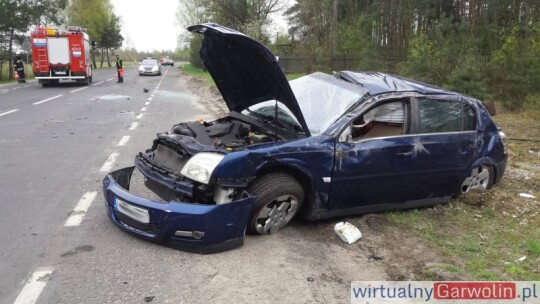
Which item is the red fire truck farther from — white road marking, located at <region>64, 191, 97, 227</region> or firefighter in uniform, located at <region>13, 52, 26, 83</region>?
white road marking, located at <region>64, 191, 97, 227</region>

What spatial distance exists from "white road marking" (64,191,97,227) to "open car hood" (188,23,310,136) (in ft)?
6.27

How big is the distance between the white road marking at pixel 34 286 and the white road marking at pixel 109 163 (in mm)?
3171

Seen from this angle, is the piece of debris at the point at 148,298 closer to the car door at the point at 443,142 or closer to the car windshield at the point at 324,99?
the car windshield at the point at 324,99

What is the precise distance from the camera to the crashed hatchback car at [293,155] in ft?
12.8

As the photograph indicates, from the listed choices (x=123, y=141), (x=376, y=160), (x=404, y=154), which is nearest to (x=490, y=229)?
(x=404, y=154)

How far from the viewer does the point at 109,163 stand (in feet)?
23.0

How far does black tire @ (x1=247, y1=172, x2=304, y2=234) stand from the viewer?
4.12 m

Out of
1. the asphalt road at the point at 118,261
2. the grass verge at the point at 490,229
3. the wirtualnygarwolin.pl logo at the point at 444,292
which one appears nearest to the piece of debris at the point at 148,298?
the asphalt road at the point at 118,261

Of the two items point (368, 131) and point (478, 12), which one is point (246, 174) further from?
point (478, 12)

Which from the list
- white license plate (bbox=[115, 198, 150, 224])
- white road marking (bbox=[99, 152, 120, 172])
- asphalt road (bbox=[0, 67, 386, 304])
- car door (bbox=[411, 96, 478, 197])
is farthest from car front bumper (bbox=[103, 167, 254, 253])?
white road marking (bbox=[99, 152, 120, 172])

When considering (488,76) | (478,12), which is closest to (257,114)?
(488,76)

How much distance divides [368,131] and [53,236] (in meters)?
3.19

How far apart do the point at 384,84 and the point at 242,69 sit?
1.50 meters

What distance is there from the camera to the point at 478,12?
798 inches
